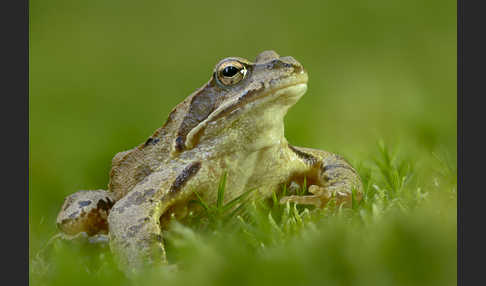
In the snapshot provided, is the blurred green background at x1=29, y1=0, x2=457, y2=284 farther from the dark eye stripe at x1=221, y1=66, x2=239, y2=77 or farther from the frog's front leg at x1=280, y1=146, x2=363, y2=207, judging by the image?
the dark eye stripe at x1=221, y1=66, x2=239, y2=77

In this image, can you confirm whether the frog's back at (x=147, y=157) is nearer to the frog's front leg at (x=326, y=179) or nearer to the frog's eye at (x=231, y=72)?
the frog's eye at (x=231, y=72)

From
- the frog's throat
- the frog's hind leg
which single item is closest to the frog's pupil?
the frog's throat

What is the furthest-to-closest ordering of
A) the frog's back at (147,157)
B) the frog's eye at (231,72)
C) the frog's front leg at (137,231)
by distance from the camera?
the frog's back at (147,157) → the frog's eye at (231,72) → the frog's front leg at (137,231)

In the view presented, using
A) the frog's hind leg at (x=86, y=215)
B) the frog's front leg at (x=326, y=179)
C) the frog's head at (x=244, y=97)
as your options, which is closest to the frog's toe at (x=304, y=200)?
the frog's front leg at (x=326, y=179)

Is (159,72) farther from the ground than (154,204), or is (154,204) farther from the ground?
(159,72)

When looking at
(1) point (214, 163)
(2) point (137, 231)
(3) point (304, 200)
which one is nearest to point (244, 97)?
(1) point (214, 163)

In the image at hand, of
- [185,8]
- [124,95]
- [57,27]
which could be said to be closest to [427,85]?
[185,8]

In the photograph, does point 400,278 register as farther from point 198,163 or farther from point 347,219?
point 198,163
